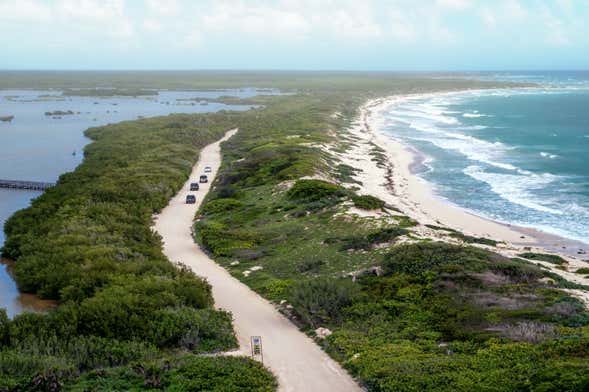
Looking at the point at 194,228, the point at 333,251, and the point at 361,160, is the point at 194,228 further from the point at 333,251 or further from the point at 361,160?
the point at 361,160

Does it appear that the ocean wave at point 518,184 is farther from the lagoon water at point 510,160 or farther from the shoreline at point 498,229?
the shoreline at point 498,229

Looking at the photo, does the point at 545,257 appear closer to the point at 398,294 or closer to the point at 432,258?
the point at 432,258

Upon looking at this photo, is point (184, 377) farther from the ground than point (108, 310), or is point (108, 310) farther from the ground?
point (108, 310)

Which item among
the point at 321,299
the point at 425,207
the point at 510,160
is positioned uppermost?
the point at 321,299

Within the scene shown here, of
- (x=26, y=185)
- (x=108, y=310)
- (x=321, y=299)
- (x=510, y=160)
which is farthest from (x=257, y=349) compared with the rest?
(x=510, y=160)

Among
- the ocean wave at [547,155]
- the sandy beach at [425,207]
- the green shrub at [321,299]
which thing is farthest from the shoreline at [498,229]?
the green shrub at [321,299]

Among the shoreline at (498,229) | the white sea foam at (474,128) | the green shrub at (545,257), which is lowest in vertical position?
the shoreline at (498,229)
